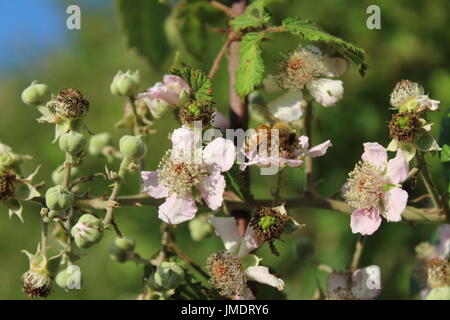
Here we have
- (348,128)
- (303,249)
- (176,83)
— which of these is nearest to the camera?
(176,83)

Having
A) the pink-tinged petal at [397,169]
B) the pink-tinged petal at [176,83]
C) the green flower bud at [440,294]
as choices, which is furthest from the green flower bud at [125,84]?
the green flower bud at [440,294]

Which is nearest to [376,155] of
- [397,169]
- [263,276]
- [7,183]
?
[397,169]

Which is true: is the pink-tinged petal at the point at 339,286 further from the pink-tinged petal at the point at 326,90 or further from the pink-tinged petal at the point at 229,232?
the pink-tinged petal at the point at 326,90

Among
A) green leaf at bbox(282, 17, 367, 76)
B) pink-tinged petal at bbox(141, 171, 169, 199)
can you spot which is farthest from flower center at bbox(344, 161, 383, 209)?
pink-tinged petal at bbox(141, 171, 169, 199)

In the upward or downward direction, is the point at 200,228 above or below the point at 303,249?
above

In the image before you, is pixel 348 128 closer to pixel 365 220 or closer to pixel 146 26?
pixel 146 26

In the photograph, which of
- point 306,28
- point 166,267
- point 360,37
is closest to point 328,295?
point 166,267

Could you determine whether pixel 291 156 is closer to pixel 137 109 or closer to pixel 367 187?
pixel 367 187

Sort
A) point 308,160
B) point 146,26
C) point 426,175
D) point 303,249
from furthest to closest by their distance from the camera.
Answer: point 146,26 → point 303,249 → point 308,160 → point 426,175
